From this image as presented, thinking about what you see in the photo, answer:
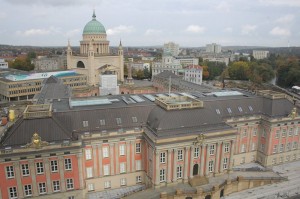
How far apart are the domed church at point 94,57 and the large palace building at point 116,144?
82018 mm

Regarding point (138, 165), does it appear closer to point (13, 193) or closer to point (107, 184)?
point (107, 184)

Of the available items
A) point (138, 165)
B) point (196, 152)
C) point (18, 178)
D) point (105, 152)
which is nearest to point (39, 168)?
point (18, 178)

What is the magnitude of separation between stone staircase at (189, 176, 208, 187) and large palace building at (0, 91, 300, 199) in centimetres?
78

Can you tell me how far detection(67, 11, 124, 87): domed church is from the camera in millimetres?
143625

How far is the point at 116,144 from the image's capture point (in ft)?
174

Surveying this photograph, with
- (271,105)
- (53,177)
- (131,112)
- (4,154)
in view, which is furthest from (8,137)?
(271,105)

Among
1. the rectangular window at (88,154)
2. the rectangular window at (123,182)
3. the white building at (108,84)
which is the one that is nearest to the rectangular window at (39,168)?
the rectangular window at (88,154)

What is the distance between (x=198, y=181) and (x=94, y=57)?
4216 inches

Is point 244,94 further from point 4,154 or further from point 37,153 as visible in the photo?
point 4,154

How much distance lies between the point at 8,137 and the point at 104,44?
11285 centimetres

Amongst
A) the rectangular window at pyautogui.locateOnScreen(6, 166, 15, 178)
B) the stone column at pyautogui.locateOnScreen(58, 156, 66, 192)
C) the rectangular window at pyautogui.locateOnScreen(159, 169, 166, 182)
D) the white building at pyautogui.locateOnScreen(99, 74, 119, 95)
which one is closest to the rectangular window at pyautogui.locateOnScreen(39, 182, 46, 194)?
the stone column at pyautogui.locateOnScreen(58, 156, 66, 192)

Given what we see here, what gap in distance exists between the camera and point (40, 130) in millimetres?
47375

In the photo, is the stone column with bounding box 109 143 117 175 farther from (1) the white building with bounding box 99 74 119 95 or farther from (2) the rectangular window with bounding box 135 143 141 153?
(1) the white building with bounding box 99 74 119 95

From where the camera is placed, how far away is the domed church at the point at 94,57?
143625 millimetres
